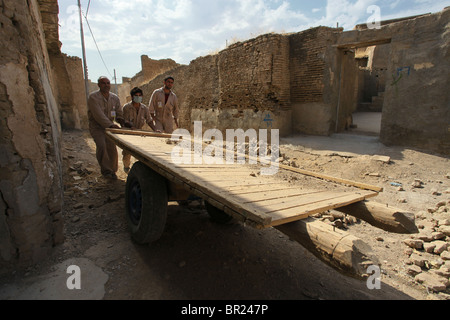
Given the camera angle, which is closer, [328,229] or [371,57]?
[328,229]

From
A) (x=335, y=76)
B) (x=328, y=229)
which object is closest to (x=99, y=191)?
(x=328, y=229)

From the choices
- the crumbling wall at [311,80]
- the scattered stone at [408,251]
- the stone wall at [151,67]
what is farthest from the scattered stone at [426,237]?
the stone wall at [151,67]

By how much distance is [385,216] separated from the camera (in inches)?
68.6

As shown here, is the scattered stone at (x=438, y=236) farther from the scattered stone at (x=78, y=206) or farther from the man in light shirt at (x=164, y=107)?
the man in light shirt at (x=164, y=107)

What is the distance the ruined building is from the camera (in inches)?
82.7

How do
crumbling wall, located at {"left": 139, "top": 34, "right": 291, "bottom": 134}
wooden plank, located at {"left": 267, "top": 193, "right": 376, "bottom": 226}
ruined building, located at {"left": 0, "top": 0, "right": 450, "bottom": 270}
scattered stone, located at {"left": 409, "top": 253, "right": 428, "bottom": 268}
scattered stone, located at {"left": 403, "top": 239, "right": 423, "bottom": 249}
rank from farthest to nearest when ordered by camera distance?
crumbling wall, located at {"left": 139, "top": 34, "right": 291, "bottom": 134}
scattered stone, located at {"left": 403, "top": 239, "right": 423, "bottom": 249}
scattered stone, located at {"left": 409, "top": 253, "right": 428, "bottom": 268}
ruined building, located at {"left": 0, "top": 0, "right": 450, "bottom": 270}
wooden plank, located at {"left": 267, "top": 193, "right": 376, "bottom": 226}

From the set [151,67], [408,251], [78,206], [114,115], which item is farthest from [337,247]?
[151,67]

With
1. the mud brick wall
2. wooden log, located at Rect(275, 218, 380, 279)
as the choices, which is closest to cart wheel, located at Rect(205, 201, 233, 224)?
wooden log, located at Rect(275, 218, 380, 279)

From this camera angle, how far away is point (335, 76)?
21.8 feet

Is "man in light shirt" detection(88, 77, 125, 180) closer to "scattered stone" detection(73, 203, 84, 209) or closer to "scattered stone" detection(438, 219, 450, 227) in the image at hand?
"scattered stone" detection(73, 203, 84, 209)

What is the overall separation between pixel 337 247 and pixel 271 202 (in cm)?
51
